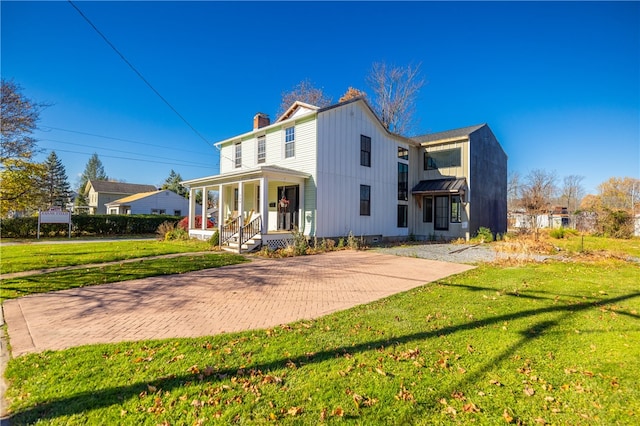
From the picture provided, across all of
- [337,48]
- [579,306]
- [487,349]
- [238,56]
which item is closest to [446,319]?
[487,349]

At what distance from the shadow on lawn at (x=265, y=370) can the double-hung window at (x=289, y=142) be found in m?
12.3

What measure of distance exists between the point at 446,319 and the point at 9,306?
26.0 feet

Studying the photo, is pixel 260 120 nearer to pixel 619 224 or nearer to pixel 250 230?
pixel 250 230

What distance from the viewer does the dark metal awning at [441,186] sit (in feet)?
59.8

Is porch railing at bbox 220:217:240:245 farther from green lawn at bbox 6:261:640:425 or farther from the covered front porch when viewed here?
green lawn at bbox 6:261:640:425

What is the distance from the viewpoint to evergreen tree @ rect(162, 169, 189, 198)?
50250mm

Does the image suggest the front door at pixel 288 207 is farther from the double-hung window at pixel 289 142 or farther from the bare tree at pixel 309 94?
the bare tree at pixel 309 94

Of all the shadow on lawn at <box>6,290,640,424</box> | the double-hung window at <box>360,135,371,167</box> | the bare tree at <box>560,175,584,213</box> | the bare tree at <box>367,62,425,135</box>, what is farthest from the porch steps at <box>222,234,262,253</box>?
the bare tree at <box>560,175,584,213</box>

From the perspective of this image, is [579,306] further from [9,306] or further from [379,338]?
[9,306]

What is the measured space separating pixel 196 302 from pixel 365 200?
12.2 m

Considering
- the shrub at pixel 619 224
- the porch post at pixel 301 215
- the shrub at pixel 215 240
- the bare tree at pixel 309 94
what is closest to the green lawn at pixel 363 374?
the porch post at pixel 301 215

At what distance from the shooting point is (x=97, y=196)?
4334 centimetres

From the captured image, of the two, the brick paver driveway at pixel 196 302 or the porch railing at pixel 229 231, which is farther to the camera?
the porch railing at pixel 229 231

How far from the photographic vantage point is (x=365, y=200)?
16.8 metres
